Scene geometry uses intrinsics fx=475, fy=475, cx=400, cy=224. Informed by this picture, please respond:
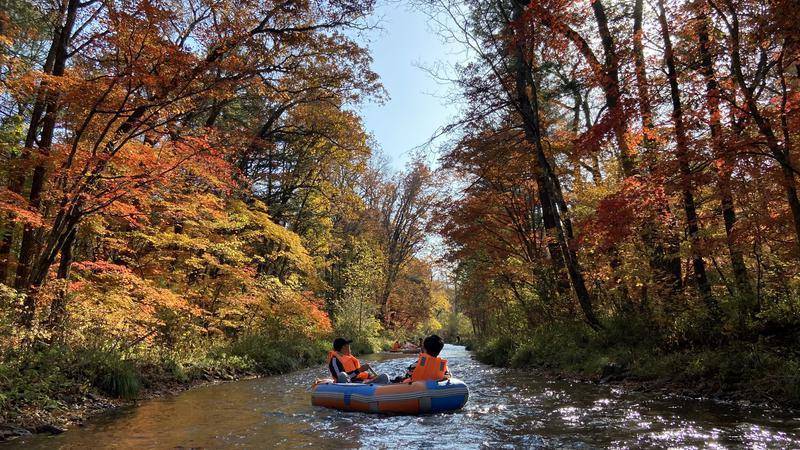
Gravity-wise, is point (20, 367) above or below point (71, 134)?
below

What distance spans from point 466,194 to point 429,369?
9601mm

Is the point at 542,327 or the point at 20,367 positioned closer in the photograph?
the point at 20,367

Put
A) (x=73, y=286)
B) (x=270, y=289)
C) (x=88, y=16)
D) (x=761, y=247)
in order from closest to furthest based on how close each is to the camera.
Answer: (x=761, y=247)
(x=73, y=286)
(x=88, y=16)
(x=270, y=289)

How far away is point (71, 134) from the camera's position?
10492mm

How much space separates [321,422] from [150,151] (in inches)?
244

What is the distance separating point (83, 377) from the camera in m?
7.71

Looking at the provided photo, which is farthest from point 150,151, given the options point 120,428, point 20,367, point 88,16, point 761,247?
point 761,247

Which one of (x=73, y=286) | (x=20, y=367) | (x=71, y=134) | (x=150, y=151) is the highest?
(x=71, y=134)

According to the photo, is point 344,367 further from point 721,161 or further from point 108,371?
point 721,161

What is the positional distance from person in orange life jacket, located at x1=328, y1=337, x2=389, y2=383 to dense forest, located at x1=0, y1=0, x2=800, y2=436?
11.5 ft

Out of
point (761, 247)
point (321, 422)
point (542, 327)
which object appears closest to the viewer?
point (321, 422)

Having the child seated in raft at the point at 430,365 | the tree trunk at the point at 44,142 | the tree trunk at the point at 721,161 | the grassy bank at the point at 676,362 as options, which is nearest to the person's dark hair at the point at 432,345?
the child seated in raft at the point at 430,365

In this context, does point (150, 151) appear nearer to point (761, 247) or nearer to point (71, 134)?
point (71, 134)

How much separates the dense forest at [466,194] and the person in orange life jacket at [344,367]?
11.5 feet
